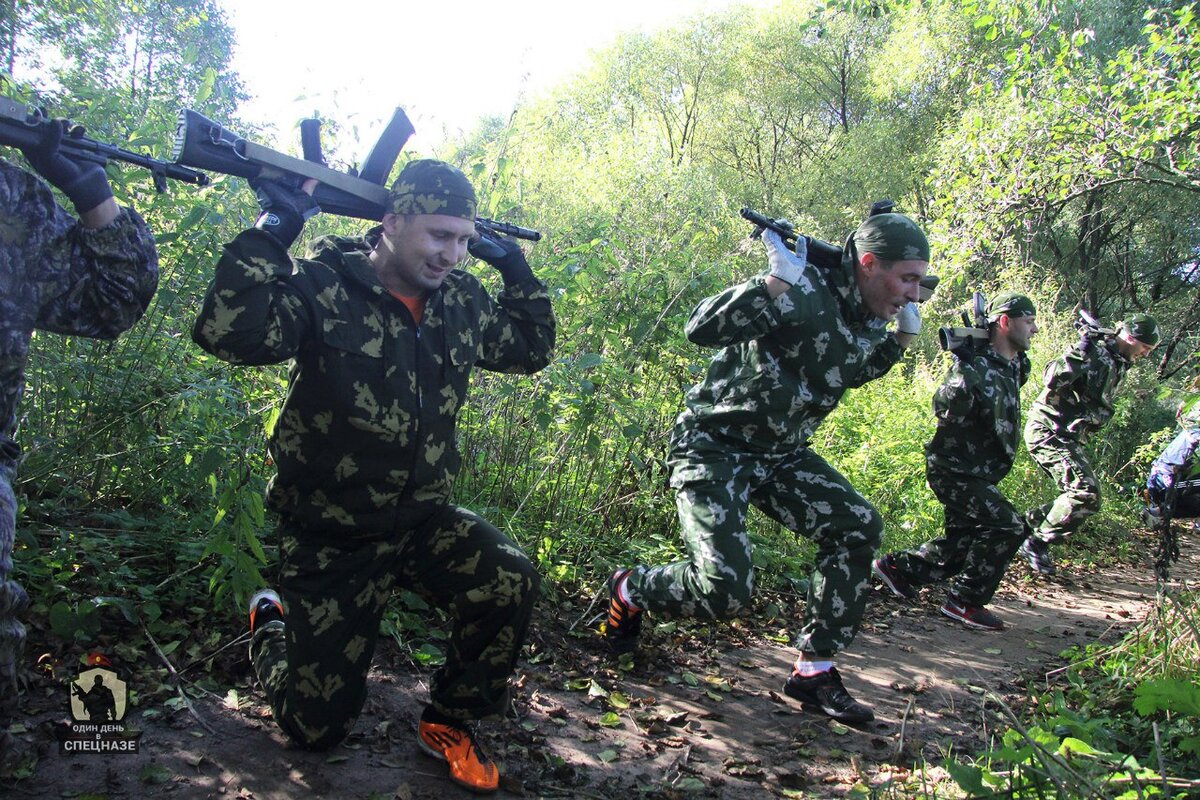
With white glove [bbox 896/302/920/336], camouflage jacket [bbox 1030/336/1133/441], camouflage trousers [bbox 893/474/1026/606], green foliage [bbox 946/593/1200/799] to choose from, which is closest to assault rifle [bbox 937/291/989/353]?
camouflage trousers [bbox 893/474/1026/606]

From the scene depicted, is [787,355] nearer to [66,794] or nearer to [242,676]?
[242,676]

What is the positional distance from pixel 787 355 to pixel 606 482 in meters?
1.90

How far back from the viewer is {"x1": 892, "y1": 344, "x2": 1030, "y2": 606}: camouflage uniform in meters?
5.65

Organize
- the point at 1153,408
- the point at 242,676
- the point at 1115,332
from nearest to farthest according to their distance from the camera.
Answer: the point at 242,676 → the point at 1115,332 → the point at 1153,408

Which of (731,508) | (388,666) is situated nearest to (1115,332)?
(731,508)

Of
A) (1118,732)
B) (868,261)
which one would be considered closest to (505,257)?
(868,261)

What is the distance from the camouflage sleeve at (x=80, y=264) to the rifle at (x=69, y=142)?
0.10m

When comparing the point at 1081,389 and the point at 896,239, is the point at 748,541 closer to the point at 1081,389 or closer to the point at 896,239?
the point at 896,239

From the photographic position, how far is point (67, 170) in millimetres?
2588

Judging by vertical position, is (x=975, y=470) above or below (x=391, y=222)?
below

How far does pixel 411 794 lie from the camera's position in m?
2.78

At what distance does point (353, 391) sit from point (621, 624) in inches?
80.7

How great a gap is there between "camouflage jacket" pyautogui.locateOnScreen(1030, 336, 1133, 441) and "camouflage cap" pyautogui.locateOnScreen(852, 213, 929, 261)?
13.0ft

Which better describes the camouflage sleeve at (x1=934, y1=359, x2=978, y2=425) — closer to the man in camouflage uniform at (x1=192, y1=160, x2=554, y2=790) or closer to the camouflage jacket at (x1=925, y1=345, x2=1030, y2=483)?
the camouflage jacket at (x1=925, y1=345, x2=1030, y2=483)
